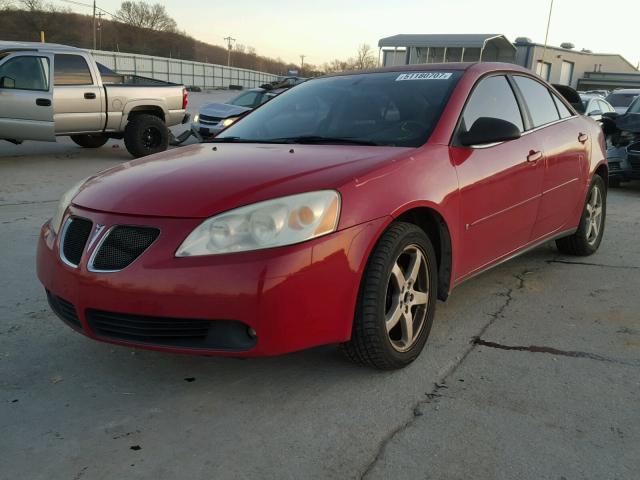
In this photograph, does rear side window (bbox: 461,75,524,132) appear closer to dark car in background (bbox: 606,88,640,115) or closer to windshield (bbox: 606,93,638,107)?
dark car in background (bbox: 606,88,640,115)

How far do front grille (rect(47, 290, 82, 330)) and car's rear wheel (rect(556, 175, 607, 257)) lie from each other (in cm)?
389

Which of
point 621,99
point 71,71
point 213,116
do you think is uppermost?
point 621,99

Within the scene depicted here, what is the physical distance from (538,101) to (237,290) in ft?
9.84

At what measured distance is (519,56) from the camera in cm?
4566

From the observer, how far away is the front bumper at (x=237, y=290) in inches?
92.4

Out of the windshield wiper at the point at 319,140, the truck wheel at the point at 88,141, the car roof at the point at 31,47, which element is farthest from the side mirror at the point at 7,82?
the windshield wiper at the point at 319,140

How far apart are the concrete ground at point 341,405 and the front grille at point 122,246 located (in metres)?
0.62

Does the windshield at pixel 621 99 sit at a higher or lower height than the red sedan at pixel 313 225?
higher

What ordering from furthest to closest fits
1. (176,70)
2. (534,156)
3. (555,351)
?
(176,70) → (534,156) → (555,351)

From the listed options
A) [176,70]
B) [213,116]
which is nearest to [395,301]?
[213,116]

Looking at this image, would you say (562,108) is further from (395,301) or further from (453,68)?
(395,301)

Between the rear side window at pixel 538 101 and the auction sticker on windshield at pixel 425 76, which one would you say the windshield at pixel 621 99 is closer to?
the rear side window at pixel 538 101

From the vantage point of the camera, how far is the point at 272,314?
2.37 m

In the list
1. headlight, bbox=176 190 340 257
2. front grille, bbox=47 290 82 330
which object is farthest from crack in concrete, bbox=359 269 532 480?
front grille, bbox=47 290 82 330
